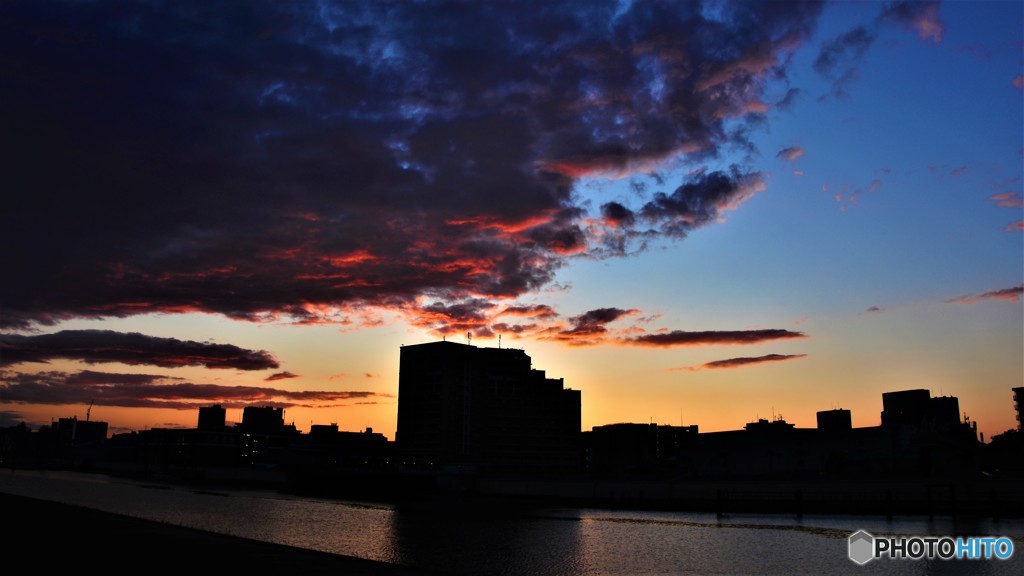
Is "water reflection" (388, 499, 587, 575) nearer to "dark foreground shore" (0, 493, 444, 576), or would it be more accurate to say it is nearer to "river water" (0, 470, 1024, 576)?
"river water" (0, 470, 1024, 576)

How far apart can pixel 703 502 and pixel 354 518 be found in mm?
68808

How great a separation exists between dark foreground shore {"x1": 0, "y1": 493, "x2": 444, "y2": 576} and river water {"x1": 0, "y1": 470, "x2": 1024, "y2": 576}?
49.0ft

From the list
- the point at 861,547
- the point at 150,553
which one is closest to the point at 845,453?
the point at 861,547

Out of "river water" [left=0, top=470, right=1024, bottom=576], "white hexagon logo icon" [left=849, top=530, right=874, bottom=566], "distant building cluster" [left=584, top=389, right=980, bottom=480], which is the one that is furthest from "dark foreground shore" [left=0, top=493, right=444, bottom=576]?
"distant building cluster" [left=584, top=389, right=980, bottom=480]

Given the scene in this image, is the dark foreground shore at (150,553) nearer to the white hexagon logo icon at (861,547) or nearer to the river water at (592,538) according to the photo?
the river water at (592,538)

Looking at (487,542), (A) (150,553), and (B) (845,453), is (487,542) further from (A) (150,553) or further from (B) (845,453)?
(B) (845,453)

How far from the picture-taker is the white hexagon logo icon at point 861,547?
65006 mm

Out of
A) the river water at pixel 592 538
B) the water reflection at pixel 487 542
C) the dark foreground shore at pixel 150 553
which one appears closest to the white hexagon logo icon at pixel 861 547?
the river water at pixel 592 538

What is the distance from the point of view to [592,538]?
87125 millimetres

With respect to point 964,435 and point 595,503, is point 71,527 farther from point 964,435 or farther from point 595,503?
point 964,435

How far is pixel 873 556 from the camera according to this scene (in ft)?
221

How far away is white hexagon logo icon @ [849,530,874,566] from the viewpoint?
65.0m

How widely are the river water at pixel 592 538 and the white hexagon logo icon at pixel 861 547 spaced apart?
1136 millimetres

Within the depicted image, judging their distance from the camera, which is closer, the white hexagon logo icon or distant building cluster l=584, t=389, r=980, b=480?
the white hexagon logo icon
